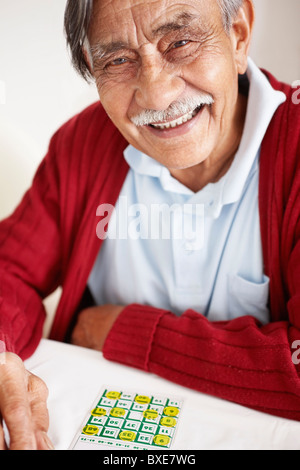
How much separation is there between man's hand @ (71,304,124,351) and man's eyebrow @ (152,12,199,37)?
1.59 feet

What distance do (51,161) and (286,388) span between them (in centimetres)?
60

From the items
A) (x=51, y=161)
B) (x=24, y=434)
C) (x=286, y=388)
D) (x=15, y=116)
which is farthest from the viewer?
(x=51, y=161)

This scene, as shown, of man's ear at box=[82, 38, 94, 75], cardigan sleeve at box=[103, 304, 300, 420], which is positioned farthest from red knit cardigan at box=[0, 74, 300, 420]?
man's ear at box=[82, 38, 94, 75]

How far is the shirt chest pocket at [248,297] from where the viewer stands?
844mm

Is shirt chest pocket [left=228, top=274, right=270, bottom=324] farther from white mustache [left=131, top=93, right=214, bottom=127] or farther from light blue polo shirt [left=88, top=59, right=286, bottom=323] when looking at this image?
white mustache [left=131, top=93, right=214, bottom=127]

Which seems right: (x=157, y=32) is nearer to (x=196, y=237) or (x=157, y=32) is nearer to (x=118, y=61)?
(x=118, y=61)

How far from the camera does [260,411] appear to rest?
2.23 ft

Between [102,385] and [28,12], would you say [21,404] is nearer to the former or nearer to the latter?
[102,385]

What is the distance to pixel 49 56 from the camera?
29.2 inches

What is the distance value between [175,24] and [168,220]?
14.2 inches

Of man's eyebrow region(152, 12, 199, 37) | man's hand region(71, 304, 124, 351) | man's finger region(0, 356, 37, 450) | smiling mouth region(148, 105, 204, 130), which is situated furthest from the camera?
man's hand region(71, 304, 124, 351)

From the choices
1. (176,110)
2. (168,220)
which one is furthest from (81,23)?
(168,220)

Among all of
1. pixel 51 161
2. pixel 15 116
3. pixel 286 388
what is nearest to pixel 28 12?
pixel 15 116

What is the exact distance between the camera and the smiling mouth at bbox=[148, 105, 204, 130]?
770 mm
